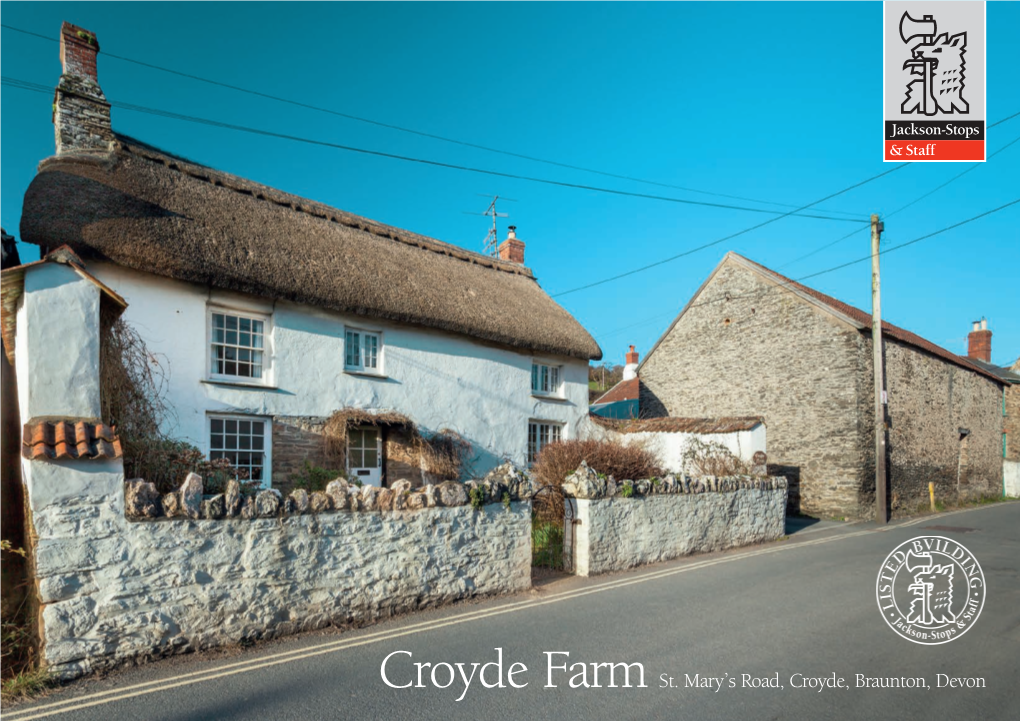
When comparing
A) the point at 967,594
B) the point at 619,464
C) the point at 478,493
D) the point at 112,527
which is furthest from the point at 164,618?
the point at 967,594

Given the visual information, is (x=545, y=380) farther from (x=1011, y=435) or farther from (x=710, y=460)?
(x=1011, y=435)

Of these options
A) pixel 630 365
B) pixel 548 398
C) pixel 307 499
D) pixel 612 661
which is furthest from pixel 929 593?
pixel 630 365

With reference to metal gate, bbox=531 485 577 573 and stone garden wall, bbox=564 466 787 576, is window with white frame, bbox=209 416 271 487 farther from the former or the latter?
stone garden wall, bbox=564 466 787 576

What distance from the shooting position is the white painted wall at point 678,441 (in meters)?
14.1

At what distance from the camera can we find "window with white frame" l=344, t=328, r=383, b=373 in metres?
12.9

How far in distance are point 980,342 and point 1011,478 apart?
8938 mm

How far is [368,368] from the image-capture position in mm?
13086

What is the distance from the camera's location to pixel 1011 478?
26672 millimetres

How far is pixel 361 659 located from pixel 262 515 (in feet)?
4.96

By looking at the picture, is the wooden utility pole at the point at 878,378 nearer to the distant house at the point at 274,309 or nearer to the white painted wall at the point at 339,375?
the white painted wall at the point at 339,375

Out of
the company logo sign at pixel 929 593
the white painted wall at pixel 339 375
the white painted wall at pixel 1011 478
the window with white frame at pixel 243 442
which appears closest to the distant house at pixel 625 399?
the white painted wall at pixel 339 375

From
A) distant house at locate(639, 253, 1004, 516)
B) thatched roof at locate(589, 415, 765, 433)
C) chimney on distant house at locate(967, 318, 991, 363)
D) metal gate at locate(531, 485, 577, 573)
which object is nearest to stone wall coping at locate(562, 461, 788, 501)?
metal gate at locate(531, 485, 577, 573)

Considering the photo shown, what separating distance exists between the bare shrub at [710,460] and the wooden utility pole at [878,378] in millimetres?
5409

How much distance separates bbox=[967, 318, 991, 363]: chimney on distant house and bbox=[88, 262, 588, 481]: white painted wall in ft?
85.8
